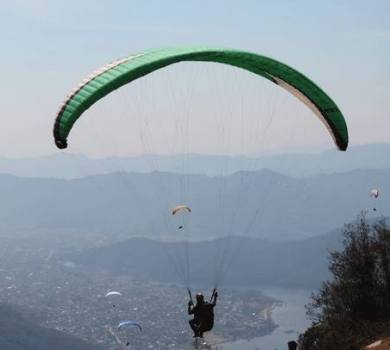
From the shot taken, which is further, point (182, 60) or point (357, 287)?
point (357, 287)

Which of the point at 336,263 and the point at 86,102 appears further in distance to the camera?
the point at 336,263

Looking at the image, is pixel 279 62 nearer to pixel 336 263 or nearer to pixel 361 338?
pixel 361 338

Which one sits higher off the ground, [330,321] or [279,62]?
[279,62]

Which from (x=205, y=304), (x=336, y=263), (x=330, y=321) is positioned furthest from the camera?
(x=336, y=263)

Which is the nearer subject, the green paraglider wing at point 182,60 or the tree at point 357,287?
the green paraglider wing at point 182,60

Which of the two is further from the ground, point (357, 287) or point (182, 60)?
point (182, 60)

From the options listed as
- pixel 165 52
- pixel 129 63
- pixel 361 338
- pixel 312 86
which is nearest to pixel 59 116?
pixel 129 63

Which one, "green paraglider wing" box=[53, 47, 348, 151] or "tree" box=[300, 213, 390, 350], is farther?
"tree" box=[300, 213, 390, 350]

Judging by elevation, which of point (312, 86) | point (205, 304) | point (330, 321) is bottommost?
point (205, 304)
